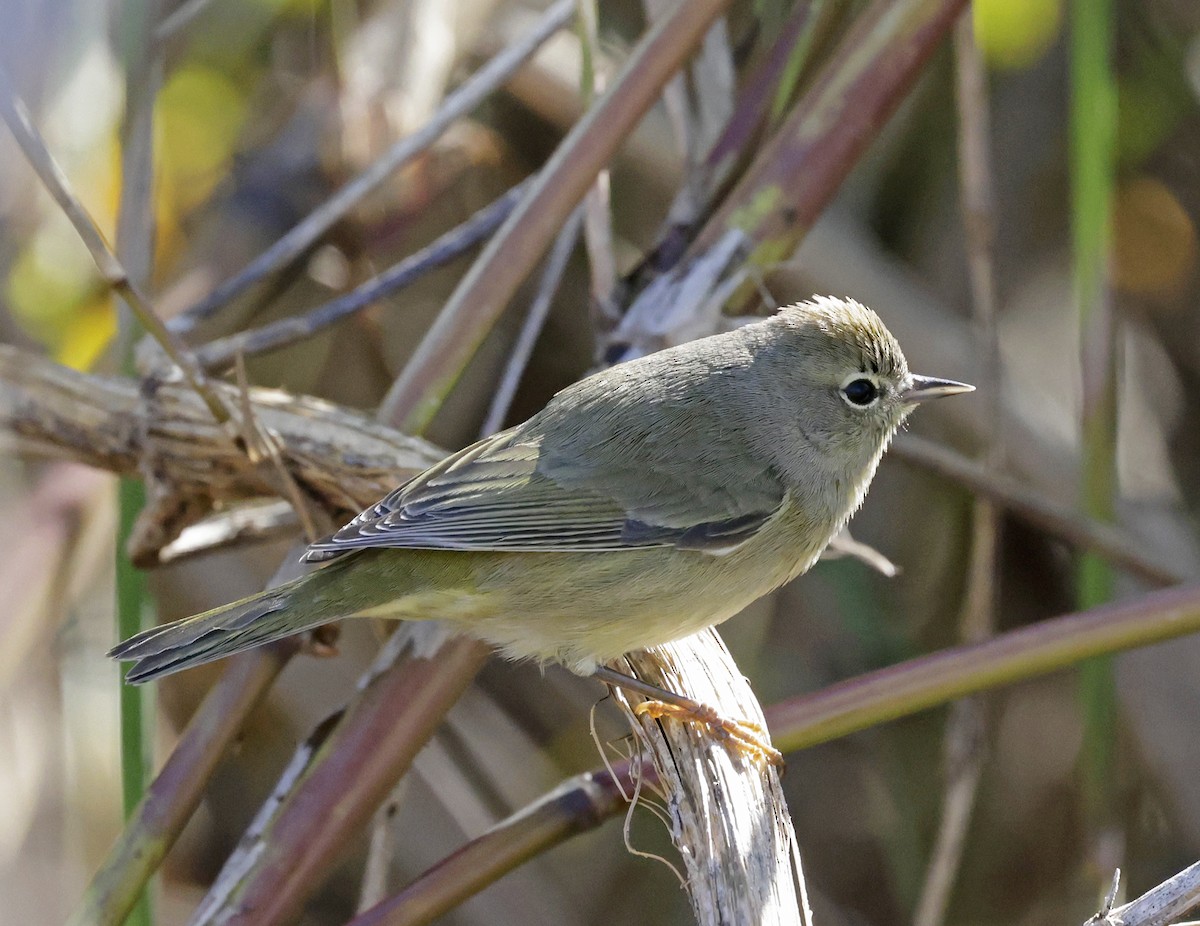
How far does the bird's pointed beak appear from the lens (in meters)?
2.68

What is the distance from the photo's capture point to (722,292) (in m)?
2.92

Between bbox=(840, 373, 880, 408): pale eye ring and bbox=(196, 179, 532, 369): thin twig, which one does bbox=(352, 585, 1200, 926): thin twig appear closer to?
bbox=(840, 373, 880, 408): pale eye ring

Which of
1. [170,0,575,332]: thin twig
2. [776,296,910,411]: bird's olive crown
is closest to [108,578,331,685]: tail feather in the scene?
[170,0,575,332]: thin twig

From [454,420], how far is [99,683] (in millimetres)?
1440

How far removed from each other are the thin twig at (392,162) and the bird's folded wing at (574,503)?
96 centimetres

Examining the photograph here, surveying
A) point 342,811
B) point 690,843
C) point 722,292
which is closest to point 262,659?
point 342,811

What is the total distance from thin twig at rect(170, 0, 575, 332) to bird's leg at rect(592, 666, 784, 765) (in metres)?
1.48

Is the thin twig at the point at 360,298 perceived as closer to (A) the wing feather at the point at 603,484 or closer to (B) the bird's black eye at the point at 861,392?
(A) the wing feather at the point at 603,484

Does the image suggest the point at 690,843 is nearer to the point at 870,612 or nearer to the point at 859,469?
the point at 859,469

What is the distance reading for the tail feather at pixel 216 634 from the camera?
2150 mm

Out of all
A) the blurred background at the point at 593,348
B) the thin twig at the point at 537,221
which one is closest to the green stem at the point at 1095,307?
the blurred background at the point at 593,348

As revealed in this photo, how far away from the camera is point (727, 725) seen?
2.23 metres

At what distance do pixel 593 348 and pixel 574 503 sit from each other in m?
1.39

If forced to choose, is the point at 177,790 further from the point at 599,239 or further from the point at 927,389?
the point at 927,389
